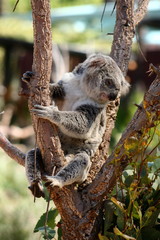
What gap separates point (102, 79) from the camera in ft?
10.2

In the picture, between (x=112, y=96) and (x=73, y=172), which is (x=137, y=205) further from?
(x=112, y=96)

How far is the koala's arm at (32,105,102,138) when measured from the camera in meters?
2.73

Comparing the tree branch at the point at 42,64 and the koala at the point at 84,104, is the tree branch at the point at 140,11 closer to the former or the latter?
the koala at the point at 84,104

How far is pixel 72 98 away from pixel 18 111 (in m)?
9.19

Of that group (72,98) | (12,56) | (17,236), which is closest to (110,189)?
(72,98)

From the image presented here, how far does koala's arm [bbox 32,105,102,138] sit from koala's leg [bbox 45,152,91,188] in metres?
0.14

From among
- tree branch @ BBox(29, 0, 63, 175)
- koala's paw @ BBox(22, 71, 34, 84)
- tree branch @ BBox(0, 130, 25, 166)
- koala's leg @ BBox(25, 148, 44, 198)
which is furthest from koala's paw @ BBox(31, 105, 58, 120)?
tree branch @ BBox(0, 130, 25, 166)

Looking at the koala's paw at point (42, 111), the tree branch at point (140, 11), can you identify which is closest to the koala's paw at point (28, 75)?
the koala's paw at point (42, 111)

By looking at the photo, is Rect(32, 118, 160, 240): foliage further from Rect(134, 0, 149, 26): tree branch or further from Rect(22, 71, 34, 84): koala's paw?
Rect(134, 0, 149, 26): tree branch

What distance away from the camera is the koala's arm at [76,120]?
8.96 feet

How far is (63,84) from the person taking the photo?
127 inches

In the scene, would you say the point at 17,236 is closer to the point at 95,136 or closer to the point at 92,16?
the point at 95,136

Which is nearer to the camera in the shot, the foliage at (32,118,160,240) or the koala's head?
the foliage at (32,118,160,240)

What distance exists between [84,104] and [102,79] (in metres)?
0.21
